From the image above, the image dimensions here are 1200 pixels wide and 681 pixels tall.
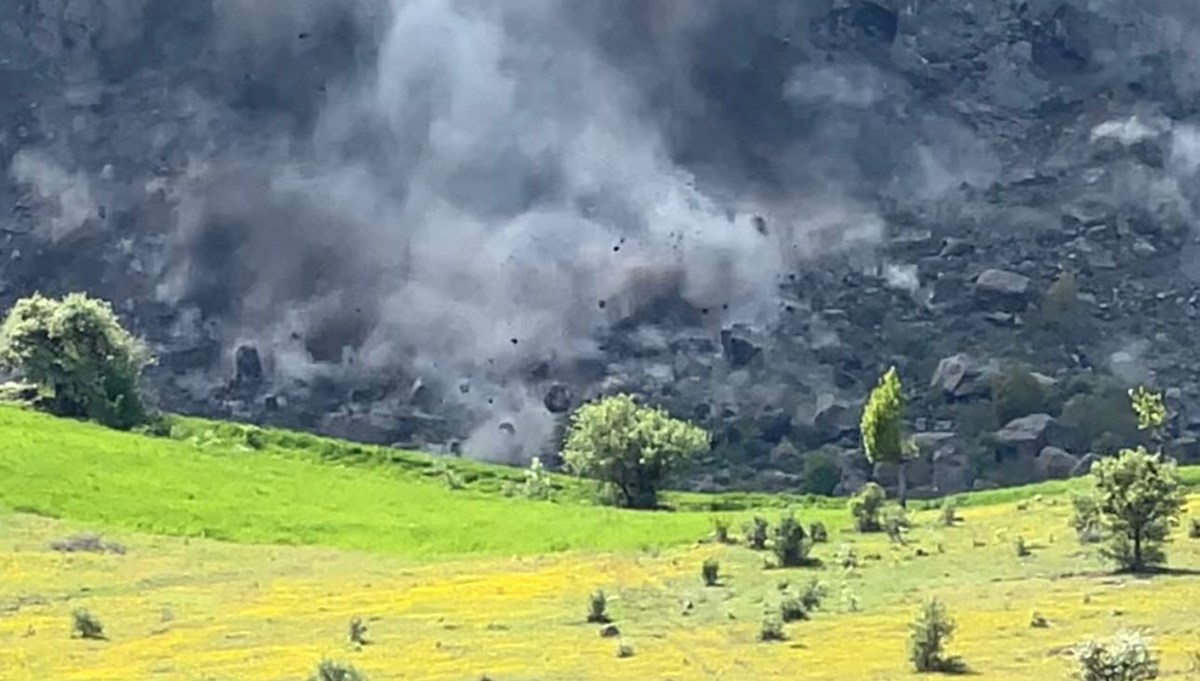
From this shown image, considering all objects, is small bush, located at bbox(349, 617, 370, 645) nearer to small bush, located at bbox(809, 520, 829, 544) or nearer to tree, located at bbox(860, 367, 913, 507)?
small bush, located at bbox(809, 520, 829, 544)

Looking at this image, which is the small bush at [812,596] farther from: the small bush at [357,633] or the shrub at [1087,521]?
the shrub at [1087,521]

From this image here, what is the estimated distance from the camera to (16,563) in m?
107

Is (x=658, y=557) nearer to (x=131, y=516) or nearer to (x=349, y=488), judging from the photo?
(x=131, y=516)

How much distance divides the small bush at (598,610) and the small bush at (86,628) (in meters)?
18.1

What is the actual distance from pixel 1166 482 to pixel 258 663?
3870 cm

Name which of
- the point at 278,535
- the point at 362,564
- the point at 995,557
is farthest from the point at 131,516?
the point at 995,557

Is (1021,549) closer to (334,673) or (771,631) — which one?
(771,631)

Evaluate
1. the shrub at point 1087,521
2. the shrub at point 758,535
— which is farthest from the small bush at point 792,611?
the shrub at point 758,535

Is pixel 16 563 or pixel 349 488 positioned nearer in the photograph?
pixel 16 563

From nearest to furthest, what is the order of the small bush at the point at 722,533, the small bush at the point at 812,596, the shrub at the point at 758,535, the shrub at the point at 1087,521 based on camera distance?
the small bush at the point at 812,596 → the shrub at the point at 1087,521 → the shrub at the point at 758,535 → the small bush at the point at 722,533

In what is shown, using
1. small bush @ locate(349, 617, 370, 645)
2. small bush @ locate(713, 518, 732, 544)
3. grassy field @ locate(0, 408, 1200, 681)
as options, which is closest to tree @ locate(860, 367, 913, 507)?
grassy field @ locate(0, 408, 1200, 681)

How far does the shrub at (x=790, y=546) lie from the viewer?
101 meters

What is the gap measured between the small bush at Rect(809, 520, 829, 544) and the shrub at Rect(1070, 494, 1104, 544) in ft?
52.0

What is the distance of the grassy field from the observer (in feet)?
210
